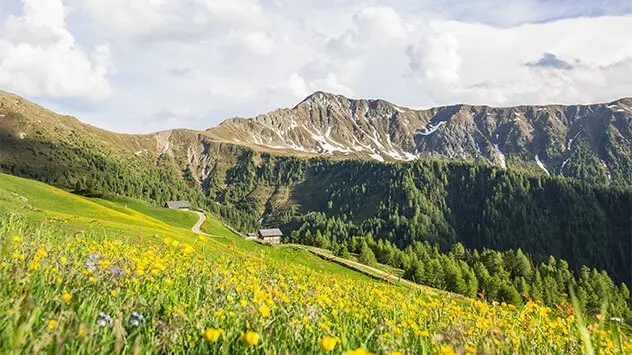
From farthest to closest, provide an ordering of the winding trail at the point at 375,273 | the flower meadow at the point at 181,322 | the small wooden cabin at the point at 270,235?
the small wooden cabin at the point at 270,235, the winding trail at the point at 375,273, the flower meadow at the point at 181,322

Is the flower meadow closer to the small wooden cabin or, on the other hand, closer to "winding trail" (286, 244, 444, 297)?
"winding trail" (286, 244, 444, 297)

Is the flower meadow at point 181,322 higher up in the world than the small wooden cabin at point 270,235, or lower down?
higher up

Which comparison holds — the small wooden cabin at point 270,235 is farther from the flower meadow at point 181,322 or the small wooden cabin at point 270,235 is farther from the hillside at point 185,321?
the flower meadow at point 181,322

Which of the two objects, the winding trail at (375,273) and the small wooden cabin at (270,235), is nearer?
the winding trail at (375,273)

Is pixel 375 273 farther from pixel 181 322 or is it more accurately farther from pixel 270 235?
pixel 270 235

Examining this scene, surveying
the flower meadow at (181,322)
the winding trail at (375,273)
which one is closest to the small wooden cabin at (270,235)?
the winding trail at (375,273)

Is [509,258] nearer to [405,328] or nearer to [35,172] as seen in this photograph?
[405,328]

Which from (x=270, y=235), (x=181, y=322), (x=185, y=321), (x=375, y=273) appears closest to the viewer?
(x=181, y=322)

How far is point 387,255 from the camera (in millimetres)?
126938

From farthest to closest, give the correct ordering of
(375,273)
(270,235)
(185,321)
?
(270,235), (375,273), (185,321)

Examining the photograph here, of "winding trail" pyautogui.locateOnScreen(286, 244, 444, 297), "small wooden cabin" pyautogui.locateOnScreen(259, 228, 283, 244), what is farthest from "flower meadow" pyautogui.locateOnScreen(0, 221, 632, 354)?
"small wooden cabin" pyautogui.locateOnScreen(259, 228, 283, 244)

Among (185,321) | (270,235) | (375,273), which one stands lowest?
(375,273)

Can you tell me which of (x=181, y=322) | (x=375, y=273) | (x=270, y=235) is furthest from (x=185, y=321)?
(x=270, y=235)

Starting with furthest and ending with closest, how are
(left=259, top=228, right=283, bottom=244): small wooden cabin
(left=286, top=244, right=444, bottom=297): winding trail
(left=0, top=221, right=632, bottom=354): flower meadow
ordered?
(left=259, top=228, right=283, bottom=244): small wooden cabin < (left=286, top=244, right=444, bottom=297): winding trail < (left=0, top=221, right=632, bottom=354): flower meadow
